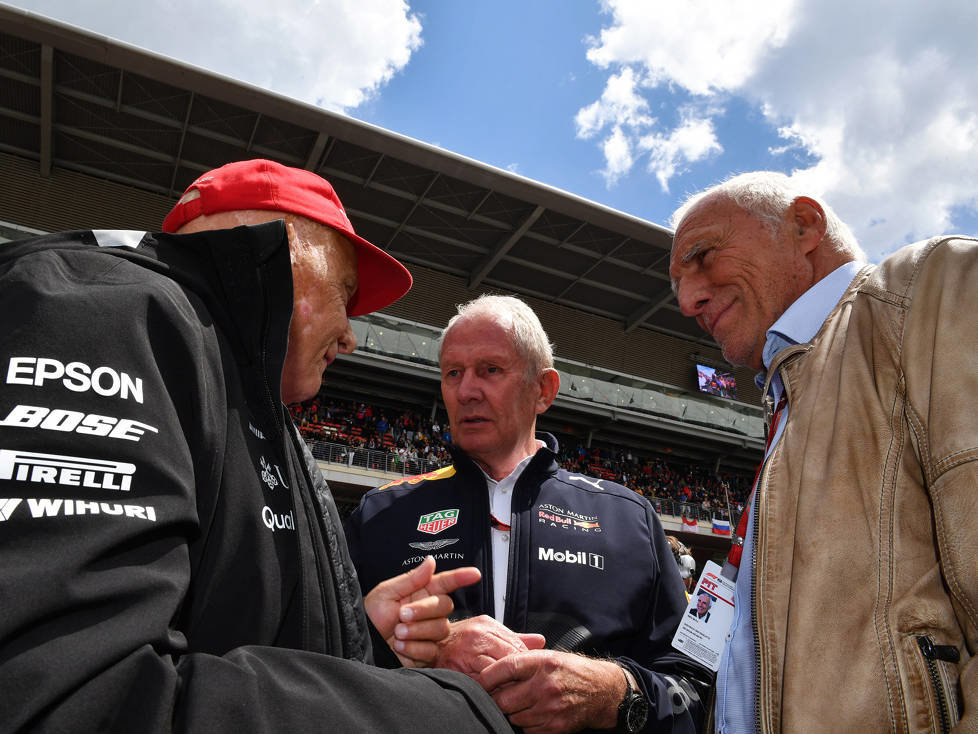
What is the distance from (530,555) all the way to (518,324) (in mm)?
915

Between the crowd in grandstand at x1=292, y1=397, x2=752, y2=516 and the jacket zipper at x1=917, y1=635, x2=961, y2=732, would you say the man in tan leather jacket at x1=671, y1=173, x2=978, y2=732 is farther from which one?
the crowd in grandstand at x1=292, y1=397, x2=752, y2=516

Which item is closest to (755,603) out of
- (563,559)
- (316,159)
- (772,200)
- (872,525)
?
(872,525)

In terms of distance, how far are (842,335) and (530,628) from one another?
1170mm

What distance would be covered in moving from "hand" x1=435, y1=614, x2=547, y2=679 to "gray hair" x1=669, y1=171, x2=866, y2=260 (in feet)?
4.47

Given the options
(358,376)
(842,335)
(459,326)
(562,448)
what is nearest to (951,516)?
(842,335)

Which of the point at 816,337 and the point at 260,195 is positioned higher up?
the point at 260,195

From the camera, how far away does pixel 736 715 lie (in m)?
1.36

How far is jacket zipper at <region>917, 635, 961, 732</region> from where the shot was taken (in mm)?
1053

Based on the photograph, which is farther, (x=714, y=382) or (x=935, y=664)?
(x=714, y=382)

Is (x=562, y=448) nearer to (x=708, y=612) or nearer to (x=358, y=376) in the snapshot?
(x=358, y=376)

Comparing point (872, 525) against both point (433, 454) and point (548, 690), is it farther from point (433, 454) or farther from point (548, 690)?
point (433, 454)

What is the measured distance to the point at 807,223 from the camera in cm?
190

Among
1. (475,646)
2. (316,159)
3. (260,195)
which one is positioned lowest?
(475,646)

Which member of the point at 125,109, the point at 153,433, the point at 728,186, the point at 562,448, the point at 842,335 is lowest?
the point at 153,433
